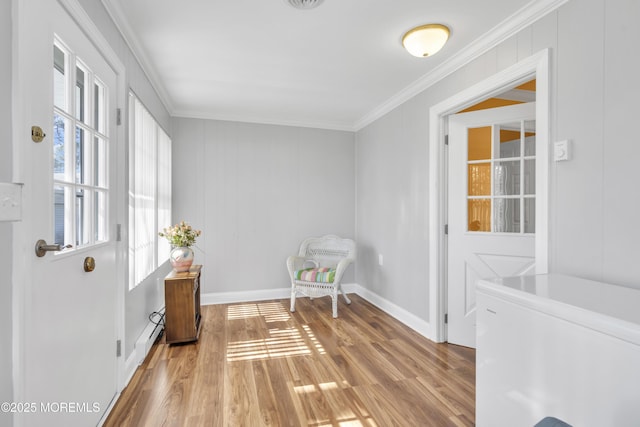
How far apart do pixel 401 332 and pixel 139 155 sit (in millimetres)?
2809

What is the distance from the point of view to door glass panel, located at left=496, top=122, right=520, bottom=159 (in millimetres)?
2416

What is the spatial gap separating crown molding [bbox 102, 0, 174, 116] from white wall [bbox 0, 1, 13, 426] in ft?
3.16

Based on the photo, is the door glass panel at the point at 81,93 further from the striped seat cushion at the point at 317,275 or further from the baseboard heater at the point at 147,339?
the striped seat cushion at the point at 317,275

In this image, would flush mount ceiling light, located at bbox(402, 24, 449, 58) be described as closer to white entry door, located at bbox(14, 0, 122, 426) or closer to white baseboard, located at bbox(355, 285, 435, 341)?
white entry door, located at bbox(14, 0, 122, 426)

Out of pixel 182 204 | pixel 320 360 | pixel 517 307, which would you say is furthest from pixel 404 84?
pixel 182 204

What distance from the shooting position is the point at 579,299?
3.91 ft

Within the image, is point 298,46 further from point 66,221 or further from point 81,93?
point 66,221

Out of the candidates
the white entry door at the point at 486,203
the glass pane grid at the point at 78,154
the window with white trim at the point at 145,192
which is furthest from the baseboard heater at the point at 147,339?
the white entry door at the point at 486,203

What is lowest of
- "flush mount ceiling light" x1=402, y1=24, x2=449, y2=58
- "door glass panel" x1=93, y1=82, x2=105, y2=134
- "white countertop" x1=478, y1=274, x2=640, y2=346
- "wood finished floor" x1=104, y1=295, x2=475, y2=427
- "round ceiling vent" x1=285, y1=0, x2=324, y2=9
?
"wood finished floor" x1=104, y1=295, x2=475, y2=427

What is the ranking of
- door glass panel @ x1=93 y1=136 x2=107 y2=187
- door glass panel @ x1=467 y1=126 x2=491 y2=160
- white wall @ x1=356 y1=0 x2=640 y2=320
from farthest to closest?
1. door glass panel @ x1=467 y1=126 x2=491 y2=160
2. door glass panel @ x1=93 y1=136 x2=107 y2=187
3. white wall @ x1=356 y1=0 x2=640 y2=320

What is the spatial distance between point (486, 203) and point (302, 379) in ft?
6.57

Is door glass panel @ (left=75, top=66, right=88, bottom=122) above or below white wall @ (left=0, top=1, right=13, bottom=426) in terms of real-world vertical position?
above

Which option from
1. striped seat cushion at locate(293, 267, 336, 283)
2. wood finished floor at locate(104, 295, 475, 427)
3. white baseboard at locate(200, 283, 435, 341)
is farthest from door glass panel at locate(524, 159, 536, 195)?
striped seat cushion at locate(293, 267, 336, 283)

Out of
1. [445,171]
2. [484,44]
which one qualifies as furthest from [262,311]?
[484,44]
